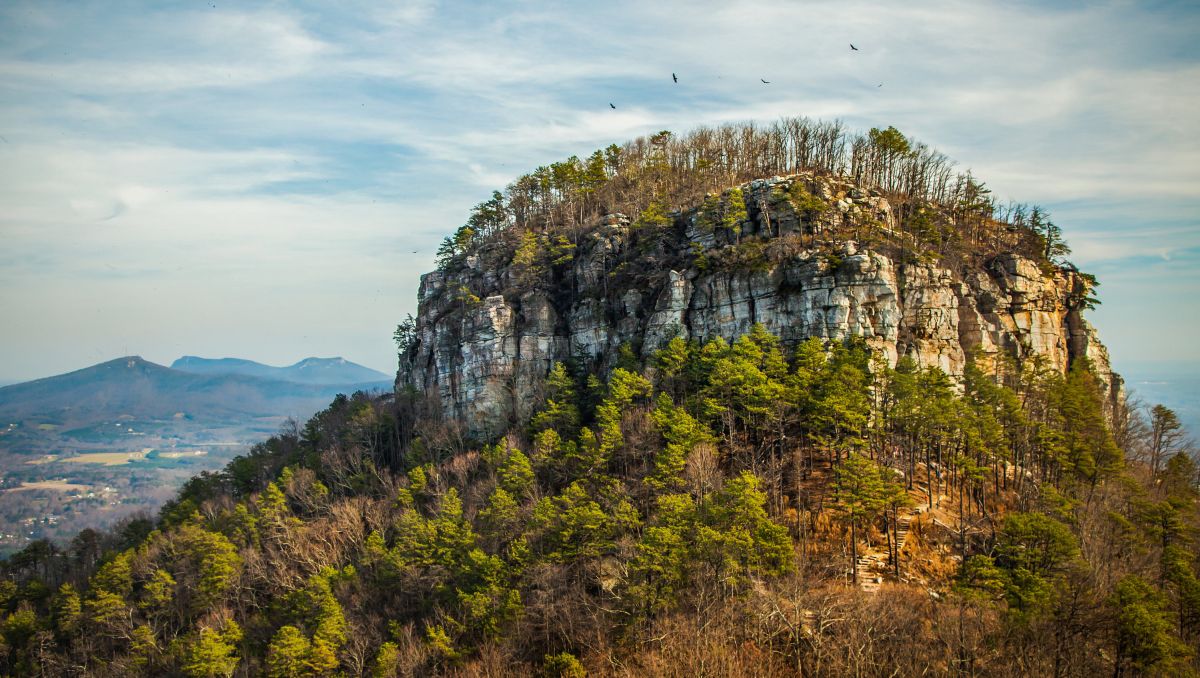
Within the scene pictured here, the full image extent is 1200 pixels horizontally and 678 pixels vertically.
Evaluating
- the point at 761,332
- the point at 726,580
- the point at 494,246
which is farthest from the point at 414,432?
the point at 726,580

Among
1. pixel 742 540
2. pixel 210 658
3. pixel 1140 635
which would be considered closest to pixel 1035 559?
pixel 1140 635

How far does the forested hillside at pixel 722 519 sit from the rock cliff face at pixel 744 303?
529mm

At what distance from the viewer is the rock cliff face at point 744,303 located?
168 ft

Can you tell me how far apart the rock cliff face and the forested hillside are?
1.74 ft

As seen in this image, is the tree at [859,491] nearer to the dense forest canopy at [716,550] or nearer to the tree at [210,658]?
the dense forest canopy at [716,550]

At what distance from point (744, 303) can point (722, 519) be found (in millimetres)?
25557

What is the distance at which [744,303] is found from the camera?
2188 inches

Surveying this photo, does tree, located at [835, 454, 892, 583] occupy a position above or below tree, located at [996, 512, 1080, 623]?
above

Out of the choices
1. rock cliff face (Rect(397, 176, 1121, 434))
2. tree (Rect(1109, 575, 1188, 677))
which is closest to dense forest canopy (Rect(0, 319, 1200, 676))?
tree (Rect(1109, 575, 1188, 677))

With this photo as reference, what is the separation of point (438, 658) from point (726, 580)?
18.0 metres

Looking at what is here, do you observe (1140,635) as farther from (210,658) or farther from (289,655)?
(210,658)

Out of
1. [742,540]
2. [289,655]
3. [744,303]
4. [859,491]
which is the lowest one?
[289,655]

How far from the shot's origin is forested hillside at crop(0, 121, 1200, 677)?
30172 millimetres

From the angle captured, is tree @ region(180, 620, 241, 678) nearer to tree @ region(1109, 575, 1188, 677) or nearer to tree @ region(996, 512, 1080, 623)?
tree @ region(996, 512, 1080, 623)
